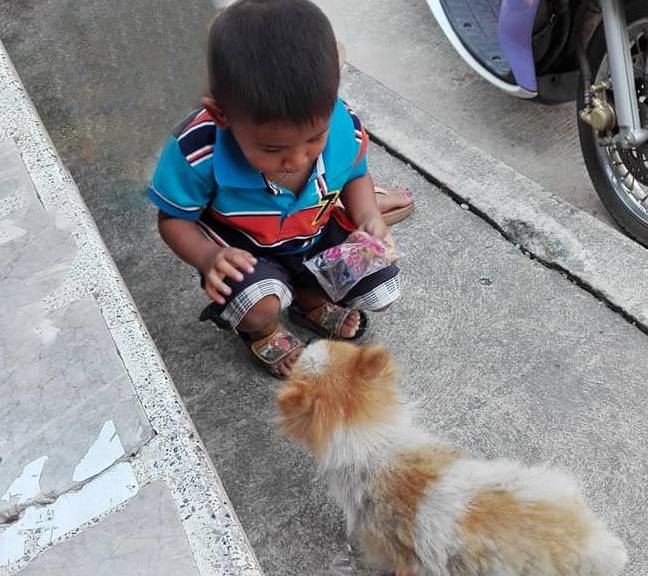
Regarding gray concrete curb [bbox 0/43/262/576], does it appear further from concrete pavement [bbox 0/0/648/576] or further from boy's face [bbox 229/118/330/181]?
boy's face [bbox 229/118/330/181]

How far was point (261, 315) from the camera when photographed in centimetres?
213

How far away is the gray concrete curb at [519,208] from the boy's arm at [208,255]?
1129 millimetres

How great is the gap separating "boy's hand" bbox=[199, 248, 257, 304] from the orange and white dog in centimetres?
34

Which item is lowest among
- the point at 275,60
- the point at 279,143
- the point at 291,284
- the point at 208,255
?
the point at 291,284


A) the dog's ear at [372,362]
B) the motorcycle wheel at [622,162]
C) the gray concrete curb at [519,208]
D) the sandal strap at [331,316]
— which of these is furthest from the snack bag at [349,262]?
the motorcycle wheel at [622,162]

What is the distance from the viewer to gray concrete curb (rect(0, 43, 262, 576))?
1572mm

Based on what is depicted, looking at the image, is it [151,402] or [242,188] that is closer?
[151,402]

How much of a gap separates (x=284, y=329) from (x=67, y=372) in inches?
28.1

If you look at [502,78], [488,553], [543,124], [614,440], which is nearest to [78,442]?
[488,553]

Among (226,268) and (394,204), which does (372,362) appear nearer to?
(226,268)

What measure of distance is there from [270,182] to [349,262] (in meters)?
0.33

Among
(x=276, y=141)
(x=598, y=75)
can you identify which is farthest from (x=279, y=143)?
(x=598, y=75)

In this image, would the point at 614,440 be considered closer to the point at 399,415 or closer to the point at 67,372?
the point at 399,415

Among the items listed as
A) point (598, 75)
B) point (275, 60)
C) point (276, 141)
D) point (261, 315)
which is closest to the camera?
point (275, 60)
